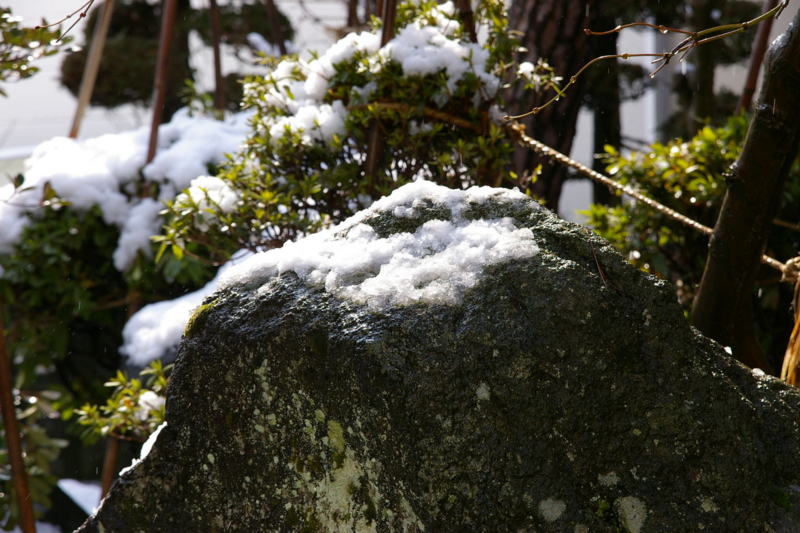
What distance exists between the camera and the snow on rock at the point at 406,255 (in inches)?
38.5

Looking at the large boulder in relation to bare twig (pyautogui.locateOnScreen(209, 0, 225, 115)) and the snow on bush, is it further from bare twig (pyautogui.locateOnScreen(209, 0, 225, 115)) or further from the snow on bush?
bare twig (pyautogui.locateOnScreen(209, 0, 225, 115))

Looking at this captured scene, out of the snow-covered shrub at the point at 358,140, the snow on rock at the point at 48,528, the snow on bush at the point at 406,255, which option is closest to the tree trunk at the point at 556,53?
the snow-covered shrub at the point at 358,140

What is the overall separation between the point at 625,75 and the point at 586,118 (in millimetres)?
3774

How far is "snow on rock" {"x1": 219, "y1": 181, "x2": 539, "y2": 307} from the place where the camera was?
0.98 m

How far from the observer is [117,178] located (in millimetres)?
2721

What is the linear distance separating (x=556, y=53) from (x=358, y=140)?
3.48 ft

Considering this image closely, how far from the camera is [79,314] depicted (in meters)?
2.72

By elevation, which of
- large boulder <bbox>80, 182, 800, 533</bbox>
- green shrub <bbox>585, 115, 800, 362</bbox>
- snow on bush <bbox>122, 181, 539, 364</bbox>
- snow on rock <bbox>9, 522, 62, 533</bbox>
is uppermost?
snow on bush <bbox>122, 181, 539, 364</bbox>

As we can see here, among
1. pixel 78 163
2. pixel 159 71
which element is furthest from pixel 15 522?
pixel 159 71

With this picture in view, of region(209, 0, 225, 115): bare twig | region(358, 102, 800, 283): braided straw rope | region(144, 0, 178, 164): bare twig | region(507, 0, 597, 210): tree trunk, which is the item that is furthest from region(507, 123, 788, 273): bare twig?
region(209, 0, 225, 115): bare twig

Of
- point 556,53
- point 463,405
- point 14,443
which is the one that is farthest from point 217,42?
point 463,405

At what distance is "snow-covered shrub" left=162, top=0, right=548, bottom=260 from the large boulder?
705 millimetres

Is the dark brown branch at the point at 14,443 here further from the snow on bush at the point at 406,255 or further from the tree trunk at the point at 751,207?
the tree trunk at the point at 751,207

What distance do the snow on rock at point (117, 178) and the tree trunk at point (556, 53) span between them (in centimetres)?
131
